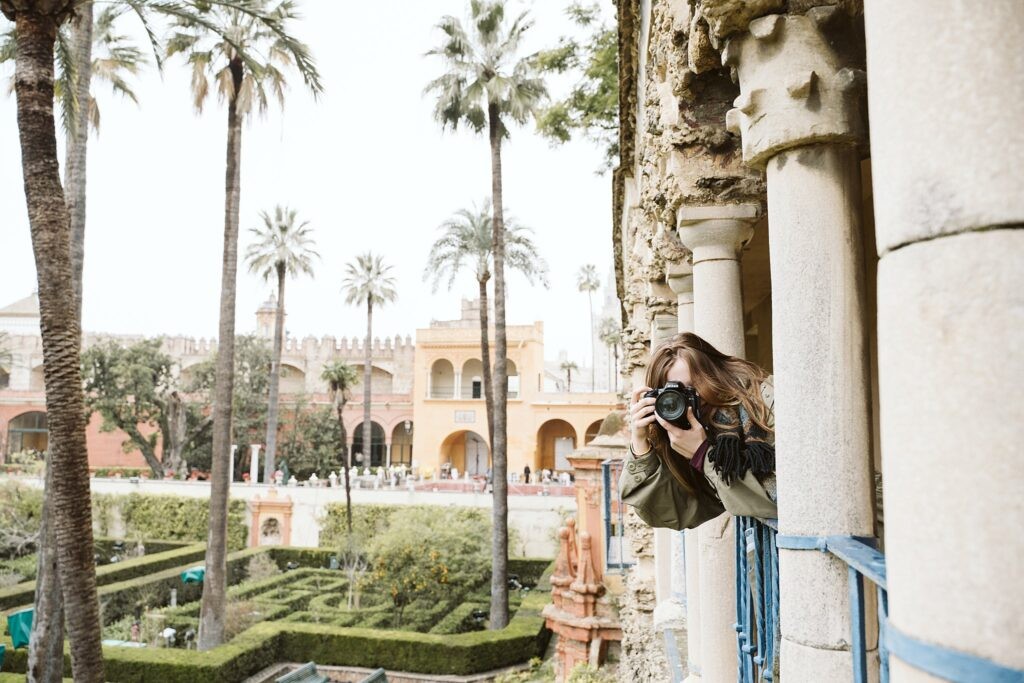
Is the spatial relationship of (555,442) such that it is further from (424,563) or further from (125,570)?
(125,570)

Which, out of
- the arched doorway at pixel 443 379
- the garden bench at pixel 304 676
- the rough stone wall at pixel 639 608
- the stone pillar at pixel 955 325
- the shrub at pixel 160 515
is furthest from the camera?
the arched doorway at pixel 443 379

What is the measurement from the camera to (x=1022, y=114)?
3.62ft

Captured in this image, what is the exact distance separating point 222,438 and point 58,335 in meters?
8.86

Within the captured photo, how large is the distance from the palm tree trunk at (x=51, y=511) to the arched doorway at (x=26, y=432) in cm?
4264

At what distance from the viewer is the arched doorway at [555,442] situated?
4391 centimetres

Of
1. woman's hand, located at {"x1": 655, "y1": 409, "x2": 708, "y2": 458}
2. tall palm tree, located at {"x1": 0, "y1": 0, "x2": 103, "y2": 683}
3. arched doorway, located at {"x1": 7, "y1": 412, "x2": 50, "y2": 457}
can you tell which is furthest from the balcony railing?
arched doorway, located at {"x1": 7, "y1": 412, "x2": 50, "y2": 457}

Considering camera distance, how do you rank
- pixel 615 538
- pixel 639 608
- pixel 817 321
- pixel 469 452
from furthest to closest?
1. pixel 469 452
2. pixel 615 538
3. pixel 639 608
4. pixel 817 321

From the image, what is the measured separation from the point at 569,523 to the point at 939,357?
522 inches

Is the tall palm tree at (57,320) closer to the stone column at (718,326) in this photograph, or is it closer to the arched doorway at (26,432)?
the stone column at (718,326)

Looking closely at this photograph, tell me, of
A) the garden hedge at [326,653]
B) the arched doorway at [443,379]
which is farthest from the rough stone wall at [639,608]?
the arched doorway at [443,379]

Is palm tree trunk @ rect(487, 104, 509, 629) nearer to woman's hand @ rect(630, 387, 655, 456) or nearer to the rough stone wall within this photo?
the rough stone wall

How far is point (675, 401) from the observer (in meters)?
2.25

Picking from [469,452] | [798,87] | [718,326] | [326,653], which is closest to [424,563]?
[326,653]

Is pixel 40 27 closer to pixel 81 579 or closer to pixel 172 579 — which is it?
pixel 81 579
